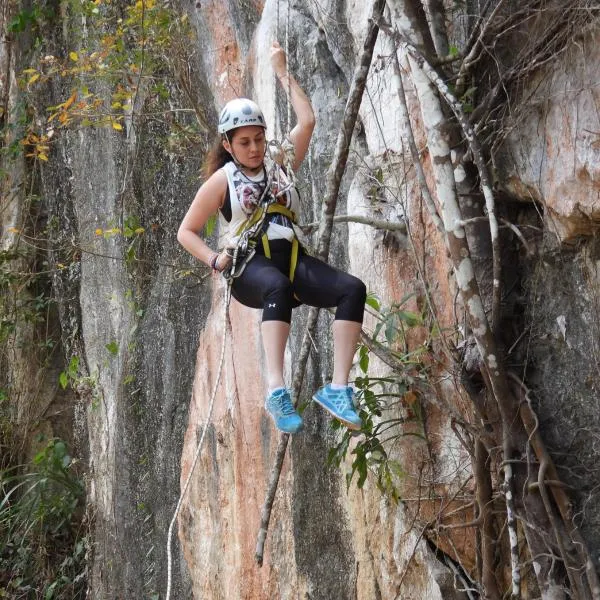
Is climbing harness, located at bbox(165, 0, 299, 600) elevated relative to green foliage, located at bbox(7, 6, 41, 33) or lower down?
lower down

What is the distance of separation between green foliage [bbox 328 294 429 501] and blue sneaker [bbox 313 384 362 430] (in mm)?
575

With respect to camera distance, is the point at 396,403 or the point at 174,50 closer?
the point at 396,403

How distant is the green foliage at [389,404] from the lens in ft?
17.0

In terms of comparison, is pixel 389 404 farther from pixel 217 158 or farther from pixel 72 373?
pixel 72 373

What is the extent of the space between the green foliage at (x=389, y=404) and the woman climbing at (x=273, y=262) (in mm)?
611

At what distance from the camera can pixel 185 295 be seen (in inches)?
330

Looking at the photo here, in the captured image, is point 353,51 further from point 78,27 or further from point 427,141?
point 78,27

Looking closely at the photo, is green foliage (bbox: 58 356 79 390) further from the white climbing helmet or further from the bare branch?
the white climbing helmet

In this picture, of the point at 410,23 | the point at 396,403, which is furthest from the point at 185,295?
the point at 410,23

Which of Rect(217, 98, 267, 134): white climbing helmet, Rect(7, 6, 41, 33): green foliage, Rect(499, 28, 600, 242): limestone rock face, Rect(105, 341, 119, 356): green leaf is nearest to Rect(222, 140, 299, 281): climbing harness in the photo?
Rect(217, 98, 267, 134): white climbing helmet

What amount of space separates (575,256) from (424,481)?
1.41 meters

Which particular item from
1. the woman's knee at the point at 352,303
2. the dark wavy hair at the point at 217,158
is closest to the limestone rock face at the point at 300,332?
the woman's knee at the point at 352,303

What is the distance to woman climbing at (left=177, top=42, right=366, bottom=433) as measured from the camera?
4.46 metres

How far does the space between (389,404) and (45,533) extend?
603cm
